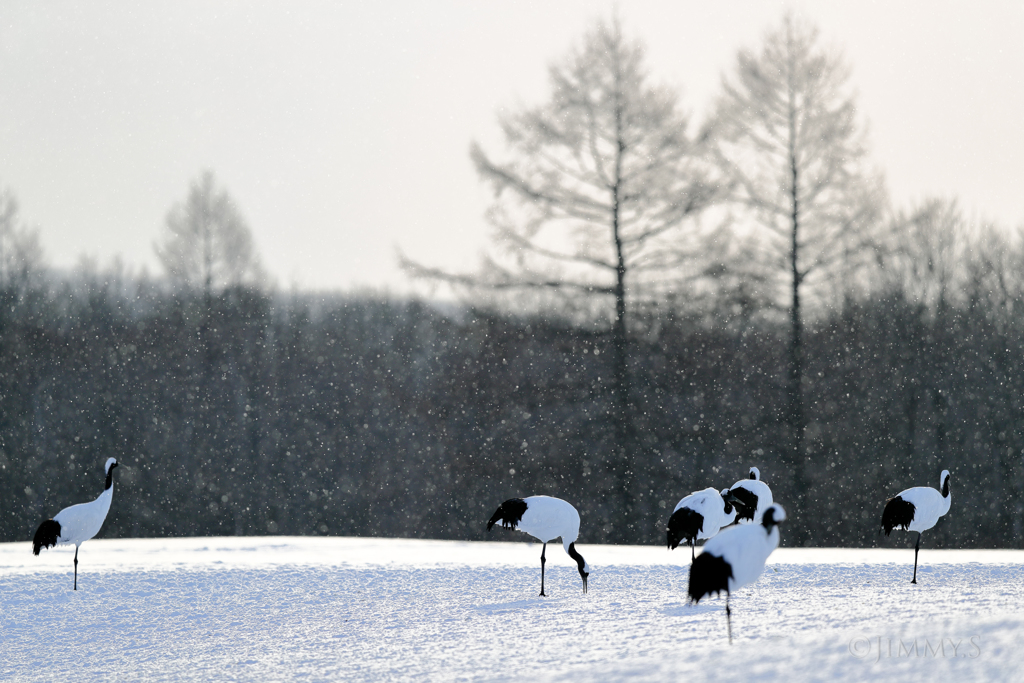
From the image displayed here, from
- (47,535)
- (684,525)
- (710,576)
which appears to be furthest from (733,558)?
(47,535)

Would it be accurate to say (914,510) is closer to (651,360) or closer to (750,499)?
(750,499)

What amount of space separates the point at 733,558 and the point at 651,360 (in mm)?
15599

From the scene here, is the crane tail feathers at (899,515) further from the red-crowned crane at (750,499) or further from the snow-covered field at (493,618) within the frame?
the red-crowned crane at (750,499)

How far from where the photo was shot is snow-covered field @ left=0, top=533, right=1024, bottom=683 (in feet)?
20.9

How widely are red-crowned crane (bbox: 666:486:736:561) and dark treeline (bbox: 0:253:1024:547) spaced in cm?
1108

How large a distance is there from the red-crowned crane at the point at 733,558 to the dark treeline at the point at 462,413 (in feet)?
48.6

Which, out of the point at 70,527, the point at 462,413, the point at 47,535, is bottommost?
the point at 47,535

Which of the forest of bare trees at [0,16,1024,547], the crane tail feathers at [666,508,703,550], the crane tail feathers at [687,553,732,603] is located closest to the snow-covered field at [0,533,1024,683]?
the crane tail feathers at [687,553,732,603]

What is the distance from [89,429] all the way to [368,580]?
27.9m

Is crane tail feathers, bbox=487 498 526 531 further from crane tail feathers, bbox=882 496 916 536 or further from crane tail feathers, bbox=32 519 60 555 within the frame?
crane tail feathers, bbox=32 519 60 555

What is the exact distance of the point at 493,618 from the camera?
8.98 metres

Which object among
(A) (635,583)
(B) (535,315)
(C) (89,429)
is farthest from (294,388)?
(A) (635,583)

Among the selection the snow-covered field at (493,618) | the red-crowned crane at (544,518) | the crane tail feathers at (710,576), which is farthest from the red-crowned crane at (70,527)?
the crane tail feathers at (710,576)

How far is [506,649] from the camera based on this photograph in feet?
24.3
